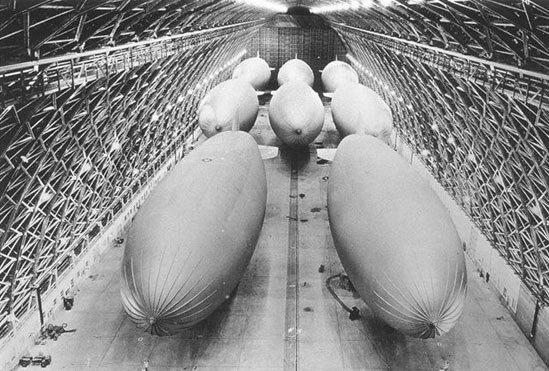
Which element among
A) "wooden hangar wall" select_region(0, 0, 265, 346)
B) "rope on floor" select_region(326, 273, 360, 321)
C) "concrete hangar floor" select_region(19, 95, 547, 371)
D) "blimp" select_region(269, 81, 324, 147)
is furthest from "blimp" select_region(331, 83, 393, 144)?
"rope on floor" select_region(326, 273, 360, 321)

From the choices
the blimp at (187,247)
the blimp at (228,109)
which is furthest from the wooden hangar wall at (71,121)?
→ the blimp at (187,247)

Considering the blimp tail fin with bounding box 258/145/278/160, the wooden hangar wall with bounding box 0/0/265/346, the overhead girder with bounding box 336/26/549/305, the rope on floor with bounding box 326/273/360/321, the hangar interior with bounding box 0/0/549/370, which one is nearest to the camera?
the wooden hangar wall with bounding box 0/0/265/346

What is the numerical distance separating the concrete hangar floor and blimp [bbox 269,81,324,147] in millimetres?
9625

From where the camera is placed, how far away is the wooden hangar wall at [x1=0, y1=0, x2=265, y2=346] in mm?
13086

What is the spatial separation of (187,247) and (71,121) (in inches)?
275

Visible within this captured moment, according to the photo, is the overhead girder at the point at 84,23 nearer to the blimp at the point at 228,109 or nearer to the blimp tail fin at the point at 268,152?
the blimp at the point at 228,109

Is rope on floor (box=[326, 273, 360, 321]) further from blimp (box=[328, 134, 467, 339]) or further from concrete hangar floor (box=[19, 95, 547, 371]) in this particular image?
blimp (box=[328, 134, 467, 339])

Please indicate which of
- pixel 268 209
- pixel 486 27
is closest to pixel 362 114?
pixel 268 209

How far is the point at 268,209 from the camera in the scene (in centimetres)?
2630

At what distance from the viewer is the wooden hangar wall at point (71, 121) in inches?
515

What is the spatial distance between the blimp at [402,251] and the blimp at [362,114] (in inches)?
448

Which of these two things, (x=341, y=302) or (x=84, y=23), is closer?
(x=84, y=23)

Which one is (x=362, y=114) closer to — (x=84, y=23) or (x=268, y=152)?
(x=268, y=152)

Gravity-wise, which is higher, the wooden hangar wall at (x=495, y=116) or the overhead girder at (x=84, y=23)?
the overhead girder at (x=84, y=23)
